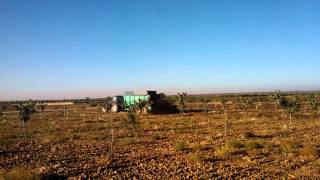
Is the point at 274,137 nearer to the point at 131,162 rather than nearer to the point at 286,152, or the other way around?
the point at 286,152

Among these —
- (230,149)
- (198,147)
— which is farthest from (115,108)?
(230,149)

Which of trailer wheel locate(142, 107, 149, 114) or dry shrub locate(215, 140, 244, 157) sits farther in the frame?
trailer wheel locate(142, 107, 149, 114)

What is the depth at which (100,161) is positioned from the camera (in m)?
17.4

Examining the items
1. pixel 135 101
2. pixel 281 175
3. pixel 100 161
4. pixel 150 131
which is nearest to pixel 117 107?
pixel 135 101

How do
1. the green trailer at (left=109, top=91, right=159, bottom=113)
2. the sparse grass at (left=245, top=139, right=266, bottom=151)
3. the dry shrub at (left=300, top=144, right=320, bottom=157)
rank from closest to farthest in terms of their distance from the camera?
the dry shrub at (left=300, top=144, right=320, bottom=157) → the sparse grass at (left=245, top=139, right=266, bottom=151) → the green trailer at (left=109, top=91, right=159, bottom=113)

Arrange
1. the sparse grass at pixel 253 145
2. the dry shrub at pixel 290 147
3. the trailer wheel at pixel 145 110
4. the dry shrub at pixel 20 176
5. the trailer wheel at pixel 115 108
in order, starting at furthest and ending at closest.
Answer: the trailer wheel at pixel 115 108 < the trailer wheel at pixel 145 110 < the sparse grass at pixel 253 145 < the dry shrub at pixel 290 147 < the dry shrub at pixel 20 176

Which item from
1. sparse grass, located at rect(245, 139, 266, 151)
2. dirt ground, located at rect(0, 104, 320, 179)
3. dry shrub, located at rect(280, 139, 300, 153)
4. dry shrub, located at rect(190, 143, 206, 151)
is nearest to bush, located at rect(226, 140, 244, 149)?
dirt ground, located at rect(0, 104, 320, 179)

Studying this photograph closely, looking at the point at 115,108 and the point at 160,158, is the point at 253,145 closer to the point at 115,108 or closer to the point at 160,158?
the point at 160,158

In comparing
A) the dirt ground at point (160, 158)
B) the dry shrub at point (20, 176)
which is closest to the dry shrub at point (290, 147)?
the dirt ground at point (160, 158)

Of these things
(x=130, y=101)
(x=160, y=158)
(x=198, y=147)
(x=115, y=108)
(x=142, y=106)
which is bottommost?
(x=160, y=158)

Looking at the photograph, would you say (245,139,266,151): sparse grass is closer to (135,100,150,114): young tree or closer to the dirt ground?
the dirt ground

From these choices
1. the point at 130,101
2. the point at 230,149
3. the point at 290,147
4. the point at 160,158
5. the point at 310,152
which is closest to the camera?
the point at 310,152

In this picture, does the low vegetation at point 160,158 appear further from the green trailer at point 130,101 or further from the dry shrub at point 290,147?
the green trailer at point 130,101

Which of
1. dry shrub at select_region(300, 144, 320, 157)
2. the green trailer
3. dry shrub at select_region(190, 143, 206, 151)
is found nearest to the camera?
dry shrub at select_region(300, 144, 320, 157)
